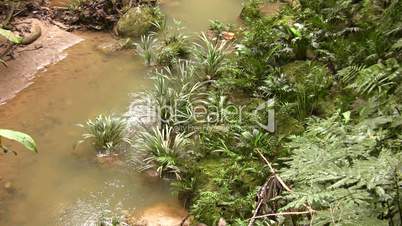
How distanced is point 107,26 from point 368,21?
16.3 feet

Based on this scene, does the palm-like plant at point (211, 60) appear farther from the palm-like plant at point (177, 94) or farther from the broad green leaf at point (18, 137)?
the broad green leaf at point (18, 137)

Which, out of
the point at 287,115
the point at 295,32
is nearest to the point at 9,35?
the point at 287,115

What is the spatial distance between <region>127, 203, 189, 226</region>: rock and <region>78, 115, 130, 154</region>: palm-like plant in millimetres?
1131

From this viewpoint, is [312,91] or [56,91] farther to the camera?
[56,91]

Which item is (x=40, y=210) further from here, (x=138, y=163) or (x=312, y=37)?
(x=312, y=37)

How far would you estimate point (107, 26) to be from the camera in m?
8.60

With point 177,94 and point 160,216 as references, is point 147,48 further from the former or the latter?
point 160,216

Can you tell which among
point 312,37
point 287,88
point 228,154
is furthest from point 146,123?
point 312,37

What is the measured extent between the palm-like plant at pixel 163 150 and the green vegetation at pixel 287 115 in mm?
14

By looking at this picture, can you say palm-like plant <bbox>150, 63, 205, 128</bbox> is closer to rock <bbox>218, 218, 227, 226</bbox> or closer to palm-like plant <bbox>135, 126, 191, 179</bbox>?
palm-like plant <bbox>135, 126, 191, 179</bbox>

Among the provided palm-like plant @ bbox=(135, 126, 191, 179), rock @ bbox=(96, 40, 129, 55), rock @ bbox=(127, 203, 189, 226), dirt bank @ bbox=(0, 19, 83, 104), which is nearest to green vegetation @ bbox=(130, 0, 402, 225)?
palm-like plant @ bbox=(135, 126, 191, 179)

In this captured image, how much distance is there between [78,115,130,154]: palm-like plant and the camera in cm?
549

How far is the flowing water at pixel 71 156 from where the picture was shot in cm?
483

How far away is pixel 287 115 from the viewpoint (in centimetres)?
502
